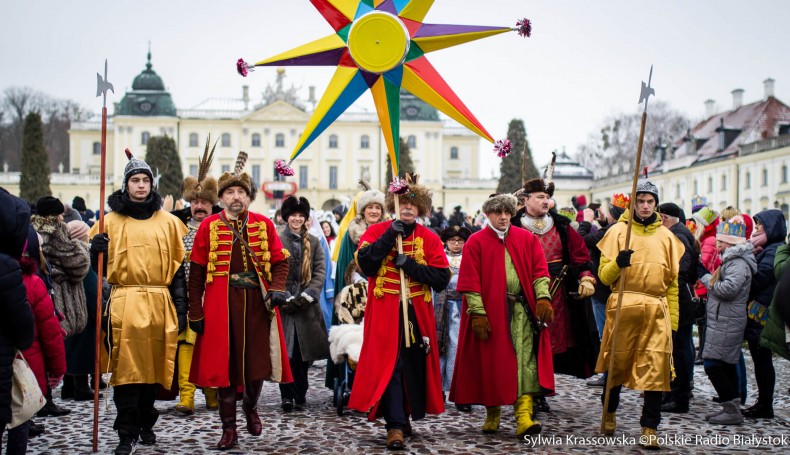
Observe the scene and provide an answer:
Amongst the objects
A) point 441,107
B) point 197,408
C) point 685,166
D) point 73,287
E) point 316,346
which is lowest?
point 197,408

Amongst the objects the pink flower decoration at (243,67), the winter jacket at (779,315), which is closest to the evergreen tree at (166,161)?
the pink flower decoration at (243,67)

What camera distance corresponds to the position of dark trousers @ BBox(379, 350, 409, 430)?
6.45 m

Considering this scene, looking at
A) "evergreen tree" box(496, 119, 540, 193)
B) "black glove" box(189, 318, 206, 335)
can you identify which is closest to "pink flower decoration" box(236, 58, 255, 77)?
"black glove" box(189, 318, 206, 335)

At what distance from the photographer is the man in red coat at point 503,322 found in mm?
6691

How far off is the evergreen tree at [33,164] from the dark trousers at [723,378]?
56191 mm

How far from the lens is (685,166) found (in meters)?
53.9

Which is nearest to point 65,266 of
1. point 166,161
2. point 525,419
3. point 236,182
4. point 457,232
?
point 236,182

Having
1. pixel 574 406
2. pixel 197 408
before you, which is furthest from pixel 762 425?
pixel 197 408

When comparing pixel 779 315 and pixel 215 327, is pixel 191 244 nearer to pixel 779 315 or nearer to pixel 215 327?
pixel 215 327

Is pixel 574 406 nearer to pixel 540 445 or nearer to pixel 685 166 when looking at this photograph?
pixel 540 445

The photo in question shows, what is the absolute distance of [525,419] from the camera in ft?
21.9

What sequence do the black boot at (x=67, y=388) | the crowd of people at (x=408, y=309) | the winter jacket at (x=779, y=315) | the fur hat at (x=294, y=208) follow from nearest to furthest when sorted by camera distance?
the winter jacket at (x=779, y=315)
the crowd of people at (x=408, y=309)
the fur hat at (x=294, y=208)
the black boot at (x=67, y=388)

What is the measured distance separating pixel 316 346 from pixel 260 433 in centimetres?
154

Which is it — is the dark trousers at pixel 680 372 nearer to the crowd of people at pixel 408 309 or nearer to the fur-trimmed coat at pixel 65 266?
the crowd of people at pixel 408 309
